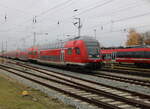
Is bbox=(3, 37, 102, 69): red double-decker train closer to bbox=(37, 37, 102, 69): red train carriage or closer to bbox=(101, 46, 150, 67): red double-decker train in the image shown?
bbox=(37, 37, 102, 69): red train carriage

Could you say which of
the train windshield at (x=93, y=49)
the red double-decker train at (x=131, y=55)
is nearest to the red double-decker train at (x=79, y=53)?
the train windshield at (x=93, y=49)

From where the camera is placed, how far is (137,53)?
29.8m

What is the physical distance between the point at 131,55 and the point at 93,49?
1281cm

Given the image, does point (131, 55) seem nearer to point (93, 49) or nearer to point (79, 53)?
point (93, 49)

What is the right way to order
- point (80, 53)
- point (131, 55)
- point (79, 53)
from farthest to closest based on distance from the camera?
point (131, 55) < point (79, 53) < point (80, 53)

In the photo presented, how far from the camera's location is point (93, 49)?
20.2m

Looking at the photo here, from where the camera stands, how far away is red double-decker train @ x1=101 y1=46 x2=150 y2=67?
92.3 feet

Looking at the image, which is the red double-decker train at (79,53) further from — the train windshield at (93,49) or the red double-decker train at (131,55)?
the red double-decker train at (131,55)

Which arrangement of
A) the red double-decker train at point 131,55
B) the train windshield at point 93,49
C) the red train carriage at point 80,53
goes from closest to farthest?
the red train carriage at point 80,53
the train windshield at point 93,49
the red double-decker train at point 131,55

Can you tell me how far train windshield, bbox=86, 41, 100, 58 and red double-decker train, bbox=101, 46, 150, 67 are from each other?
398 inches

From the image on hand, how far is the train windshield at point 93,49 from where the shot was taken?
1992cm

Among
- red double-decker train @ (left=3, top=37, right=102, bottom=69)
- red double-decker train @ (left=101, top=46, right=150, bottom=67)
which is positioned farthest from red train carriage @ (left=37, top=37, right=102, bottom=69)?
red double-decker train @ (left=101, top=46, right=150, bottom=67)

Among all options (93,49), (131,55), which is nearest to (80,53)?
(93,49)

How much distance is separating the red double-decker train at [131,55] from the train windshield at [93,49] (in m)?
10.1
